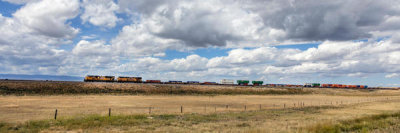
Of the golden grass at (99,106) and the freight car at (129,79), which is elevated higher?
the freight car at (129,79)

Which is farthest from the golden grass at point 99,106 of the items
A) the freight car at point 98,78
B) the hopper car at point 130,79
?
the hopper car at point 130,79

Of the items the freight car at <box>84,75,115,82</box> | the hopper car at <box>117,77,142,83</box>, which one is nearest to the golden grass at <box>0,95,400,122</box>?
the freight car at <box>84,75,115,82</box>

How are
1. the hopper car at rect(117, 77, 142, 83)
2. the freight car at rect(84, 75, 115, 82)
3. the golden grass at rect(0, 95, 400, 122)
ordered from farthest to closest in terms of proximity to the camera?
1. the hopper car at rect(117, 77, 142, 83)
2. the freight car at rect(84, 75, 115, 82)
3. the golden grass at rect(0, 95, 400, 122)

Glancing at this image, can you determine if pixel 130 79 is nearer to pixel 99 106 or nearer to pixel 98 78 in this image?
pixel 98 78

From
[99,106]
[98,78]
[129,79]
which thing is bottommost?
[99,106]

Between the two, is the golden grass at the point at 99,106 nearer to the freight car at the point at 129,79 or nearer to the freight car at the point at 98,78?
the freight car at the point at 98,78

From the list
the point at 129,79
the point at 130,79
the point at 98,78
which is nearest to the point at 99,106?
the point at 98,78

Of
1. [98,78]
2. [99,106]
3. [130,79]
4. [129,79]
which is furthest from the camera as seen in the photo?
[130,79]

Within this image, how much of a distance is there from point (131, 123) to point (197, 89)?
79.4m

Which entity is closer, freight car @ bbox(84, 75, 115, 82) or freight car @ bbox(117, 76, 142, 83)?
freight car @ bbox(84, 75, 115, 82)

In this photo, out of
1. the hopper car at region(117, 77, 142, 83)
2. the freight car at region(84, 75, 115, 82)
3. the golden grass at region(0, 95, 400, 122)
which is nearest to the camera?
the golden grass at region(0, 95, 400, 122)

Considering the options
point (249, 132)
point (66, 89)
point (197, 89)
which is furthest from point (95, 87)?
point (249, 132)

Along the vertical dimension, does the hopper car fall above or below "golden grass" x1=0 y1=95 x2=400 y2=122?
above

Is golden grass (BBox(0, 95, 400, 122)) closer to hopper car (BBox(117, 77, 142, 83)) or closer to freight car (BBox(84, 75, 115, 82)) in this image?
freight car (BBox(84, 75, 115, 82))
